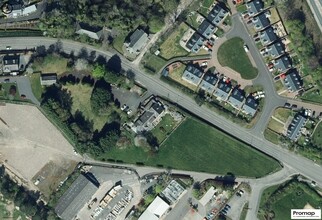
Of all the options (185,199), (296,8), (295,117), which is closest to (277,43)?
(296,8)

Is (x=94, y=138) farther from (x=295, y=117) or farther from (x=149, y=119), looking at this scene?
(x=295, y=117)

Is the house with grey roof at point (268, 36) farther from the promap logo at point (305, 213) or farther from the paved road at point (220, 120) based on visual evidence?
the promap logo at point (305, 213)

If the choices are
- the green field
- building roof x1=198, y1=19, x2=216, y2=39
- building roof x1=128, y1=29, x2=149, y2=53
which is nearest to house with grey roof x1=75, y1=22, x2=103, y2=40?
building roof x1=128, y1=29, x2=149, y2=53

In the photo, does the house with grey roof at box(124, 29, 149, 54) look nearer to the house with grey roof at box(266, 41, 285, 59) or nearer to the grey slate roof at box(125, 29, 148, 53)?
the grey slate roof at box(125, 29, 148, 53)

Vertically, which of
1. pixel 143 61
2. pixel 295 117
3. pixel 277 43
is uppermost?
pixel 277 43

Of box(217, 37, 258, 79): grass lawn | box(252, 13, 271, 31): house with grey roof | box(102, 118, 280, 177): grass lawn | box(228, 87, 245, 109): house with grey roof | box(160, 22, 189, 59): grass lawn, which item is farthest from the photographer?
box(160, 22, 189, 59): grass lawn
